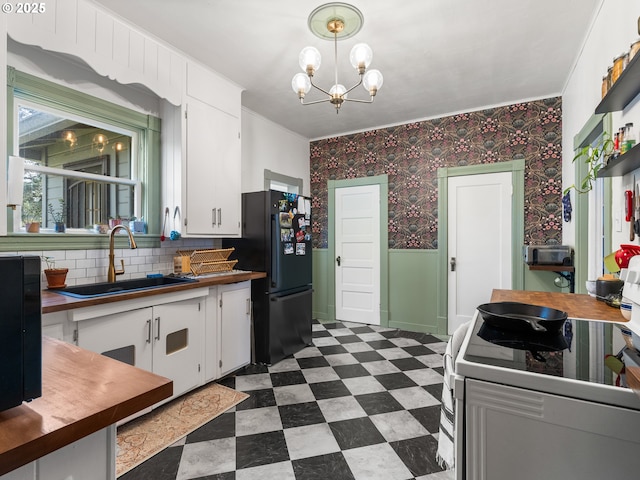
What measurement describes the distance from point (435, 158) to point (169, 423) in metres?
3.84

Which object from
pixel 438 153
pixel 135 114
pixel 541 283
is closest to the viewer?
pixel 135 114

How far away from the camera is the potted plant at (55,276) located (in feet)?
6.91

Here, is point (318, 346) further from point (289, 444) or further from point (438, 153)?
point (438, 153)

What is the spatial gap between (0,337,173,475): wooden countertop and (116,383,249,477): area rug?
1.24 meters

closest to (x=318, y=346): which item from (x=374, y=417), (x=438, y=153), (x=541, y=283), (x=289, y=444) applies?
(x=374, y=417)

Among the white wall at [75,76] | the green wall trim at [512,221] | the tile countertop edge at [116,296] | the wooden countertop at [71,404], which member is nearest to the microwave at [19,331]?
the wooden countertop at [71,404]

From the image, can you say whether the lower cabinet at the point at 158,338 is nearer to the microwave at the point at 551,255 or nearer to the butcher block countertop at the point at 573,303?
the butcher block countertop at the point at 573,303

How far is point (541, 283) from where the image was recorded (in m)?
3.45

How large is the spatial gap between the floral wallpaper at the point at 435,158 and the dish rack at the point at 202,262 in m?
2.02

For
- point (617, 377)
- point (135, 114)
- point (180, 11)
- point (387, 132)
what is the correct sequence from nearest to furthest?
point (617, 377) < point (180, 11) < point (135, 114) < point (387, 132)

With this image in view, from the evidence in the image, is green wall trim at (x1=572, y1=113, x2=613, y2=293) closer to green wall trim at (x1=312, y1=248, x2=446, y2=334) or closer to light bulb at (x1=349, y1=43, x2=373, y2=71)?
green wall trim at (x1=312, y1=248, x2=446, y2=334)

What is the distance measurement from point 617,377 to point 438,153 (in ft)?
11.7

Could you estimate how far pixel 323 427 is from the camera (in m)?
2.10

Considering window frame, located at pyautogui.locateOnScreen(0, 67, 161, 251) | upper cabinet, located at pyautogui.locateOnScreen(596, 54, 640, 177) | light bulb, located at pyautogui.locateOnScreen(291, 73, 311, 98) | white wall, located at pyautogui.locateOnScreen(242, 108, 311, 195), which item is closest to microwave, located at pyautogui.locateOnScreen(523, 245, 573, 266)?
upper cabinet, located at pyautogui.locateOnScreen(596, 54, 640, 177)
